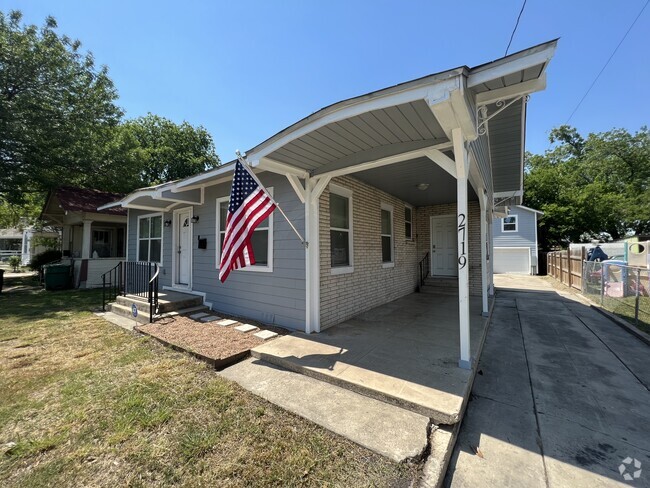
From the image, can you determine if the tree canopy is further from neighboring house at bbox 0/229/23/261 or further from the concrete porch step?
neighboring house at bbox 0/229/23/261

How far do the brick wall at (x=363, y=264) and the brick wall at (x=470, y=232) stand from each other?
1.50 m

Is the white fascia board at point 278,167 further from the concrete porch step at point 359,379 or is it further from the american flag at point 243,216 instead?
the concrete porch step at point 359,379

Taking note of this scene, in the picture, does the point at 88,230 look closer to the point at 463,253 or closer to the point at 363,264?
the point at 363,264

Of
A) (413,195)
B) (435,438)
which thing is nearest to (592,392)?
(435,438)

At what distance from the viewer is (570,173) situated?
27406mm

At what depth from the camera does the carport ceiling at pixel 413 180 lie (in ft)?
16.4

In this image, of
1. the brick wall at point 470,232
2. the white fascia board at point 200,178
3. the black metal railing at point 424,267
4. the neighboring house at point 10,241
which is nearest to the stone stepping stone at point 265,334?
the white fascia board at point 200,178

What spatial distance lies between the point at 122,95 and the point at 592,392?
64.6 feet

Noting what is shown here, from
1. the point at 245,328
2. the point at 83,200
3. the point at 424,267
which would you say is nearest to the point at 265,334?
the point at 245,328

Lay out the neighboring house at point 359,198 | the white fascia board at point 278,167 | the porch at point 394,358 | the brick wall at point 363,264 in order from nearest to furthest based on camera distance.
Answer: the porch at point 394,358 < the neighboring house at point 359,198 < the white fascia board at point 278,167 < the brick wall at point 363,264

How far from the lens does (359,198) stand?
19.5 feet

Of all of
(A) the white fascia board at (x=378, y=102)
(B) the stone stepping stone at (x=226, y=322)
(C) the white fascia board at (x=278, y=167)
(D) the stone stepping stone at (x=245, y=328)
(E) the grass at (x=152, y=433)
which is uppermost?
(A) the white fascia board at (x=378, y=102)

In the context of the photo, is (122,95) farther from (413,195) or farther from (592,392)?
(592,392)

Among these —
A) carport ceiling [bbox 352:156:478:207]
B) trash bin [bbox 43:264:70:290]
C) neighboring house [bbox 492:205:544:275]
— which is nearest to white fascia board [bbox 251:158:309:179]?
carport ceiling [bbox 352:156:478:207]
